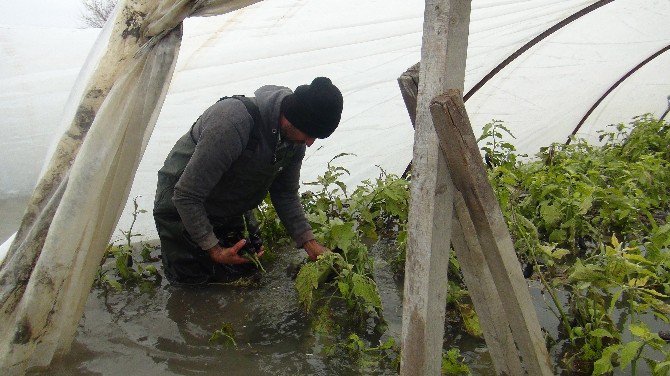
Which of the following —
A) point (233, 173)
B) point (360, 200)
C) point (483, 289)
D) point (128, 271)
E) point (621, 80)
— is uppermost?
point (621, 80)

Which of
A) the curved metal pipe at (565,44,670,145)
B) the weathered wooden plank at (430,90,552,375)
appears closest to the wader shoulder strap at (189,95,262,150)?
the weathered wooden plank at (430,90,552,375)

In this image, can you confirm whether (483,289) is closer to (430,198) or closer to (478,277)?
(478,277)

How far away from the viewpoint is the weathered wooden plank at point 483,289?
2.09 metres

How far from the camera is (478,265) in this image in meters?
2.14

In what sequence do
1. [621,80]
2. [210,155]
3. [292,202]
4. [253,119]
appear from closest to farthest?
[210,155]
[253,119]
[292,202]
[621,80]

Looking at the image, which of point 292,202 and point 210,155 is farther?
point 292,202

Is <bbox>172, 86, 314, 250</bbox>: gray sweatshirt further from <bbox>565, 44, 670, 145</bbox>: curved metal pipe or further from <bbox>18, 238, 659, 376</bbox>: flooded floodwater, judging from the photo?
<bbox>565, 44, 670, 145</bbox>: curved metal pipe

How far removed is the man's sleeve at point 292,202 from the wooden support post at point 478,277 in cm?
143

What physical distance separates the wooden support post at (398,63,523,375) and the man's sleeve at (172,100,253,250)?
1107 mm

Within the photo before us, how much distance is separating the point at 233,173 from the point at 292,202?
18.5 inches

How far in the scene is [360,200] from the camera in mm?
3879

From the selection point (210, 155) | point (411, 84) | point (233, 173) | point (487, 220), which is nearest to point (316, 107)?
point (210, 155)

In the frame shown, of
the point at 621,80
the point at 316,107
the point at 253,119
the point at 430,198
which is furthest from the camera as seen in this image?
the point at 621,80

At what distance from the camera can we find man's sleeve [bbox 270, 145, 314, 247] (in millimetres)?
3506
